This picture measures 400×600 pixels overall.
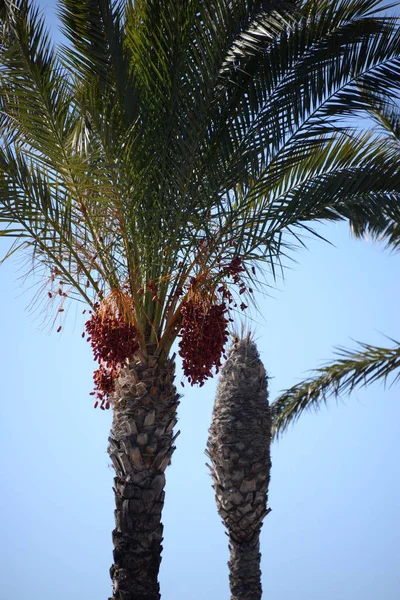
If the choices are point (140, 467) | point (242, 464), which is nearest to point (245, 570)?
point (242, 464)

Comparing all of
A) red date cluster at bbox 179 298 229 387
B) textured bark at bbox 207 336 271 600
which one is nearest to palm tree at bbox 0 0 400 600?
red date cluster at bbox 179 298 229 387

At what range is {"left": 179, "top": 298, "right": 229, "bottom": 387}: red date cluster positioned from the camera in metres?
6.91

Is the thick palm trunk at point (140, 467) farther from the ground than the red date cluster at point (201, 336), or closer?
closer

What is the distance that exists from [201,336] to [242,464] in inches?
147

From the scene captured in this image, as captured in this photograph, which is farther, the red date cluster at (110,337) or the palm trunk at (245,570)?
the palm trunk at (245,570)

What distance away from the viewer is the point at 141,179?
6816 millimetres

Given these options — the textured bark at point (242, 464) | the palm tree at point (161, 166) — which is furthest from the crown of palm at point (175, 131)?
the textured bark at point (242, 464)

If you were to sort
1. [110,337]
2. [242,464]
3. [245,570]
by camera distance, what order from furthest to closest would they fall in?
[245,570]
[242,464]
[110,337]

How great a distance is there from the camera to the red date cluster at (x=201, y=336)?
691 centimetres

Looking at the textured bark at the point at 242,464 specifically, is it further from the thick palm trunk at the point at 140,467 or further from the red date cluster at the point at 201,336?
the red date cluster at the point at 201,336

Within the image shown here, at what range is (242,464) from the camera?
1002 centimetres

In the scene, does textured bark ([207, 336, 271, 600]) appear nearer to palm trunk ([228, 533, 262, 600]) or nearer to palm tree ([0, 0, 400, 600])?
palm trunk ([228, 533, 262, 600])

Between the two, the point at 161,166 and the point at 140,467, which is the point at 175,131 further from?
the point at 140,467

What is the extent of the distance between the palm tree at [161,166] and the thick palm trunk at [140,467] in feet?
0.05
